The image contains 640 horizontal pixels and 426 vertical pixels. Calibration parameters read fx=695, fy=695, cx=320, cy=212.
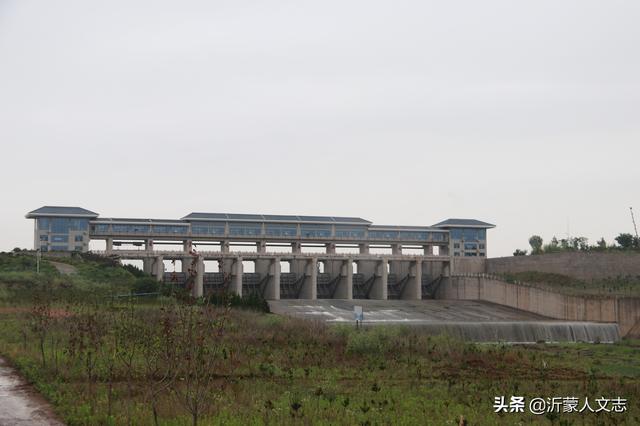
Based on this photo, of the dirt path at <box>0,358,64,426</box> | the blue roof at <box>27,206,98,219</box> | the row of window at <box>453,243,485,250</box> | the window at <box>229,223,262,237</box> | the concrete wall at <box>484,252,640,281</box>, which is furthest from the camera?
the row of window at <box>453,243,485,250</box>

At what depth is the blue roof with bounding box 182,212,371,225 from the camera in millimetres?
79938

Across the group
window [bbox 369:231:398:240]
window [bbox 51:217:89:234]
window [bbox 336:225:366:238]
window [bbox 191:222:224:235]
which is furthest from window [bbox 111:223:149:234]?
window [bbox 369:231:398:240]

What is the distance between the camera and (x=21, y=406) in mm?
16875

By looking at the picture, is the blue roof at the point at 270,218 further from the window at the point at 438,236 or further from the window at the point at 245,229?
the window at the point at 438,236

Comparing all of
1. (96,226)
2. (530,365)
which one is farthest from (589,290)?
(96,226)

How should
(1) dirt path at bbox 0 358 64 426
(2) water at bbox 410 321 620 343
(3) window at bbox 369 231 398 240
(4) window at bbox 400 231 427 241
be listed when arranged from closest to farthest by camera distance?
1. (1) dirt path at bbox 0 358 64 426
2. (2) water at bbox 410 321 620 343
3. (3) window at bbox 369 231 398 240
4. (4) window at bbox 400 231 427 241

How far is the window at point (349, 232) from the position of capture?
8400 cm

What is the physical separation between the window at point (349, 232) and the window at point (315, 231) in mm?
1224

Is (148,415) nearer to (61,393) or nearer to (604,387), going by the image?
(61,393)

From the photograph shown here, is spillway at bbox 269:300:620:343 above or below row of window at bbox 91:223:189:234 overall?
below

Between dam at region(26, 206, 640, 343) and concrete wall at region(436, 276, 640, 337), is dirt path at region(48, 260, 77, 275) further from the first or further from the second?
concrete wall at region(436, 276, 640, 337)

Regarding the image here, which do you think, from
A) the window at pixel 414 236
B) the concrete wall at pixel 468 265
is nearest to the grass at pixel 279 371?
the concrete wall at pixel 468 265

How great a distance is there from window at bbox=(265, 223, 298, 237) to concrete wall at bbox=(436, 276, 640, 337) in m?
18.7

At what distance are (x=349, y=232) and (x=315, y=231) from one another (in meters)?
4.21
